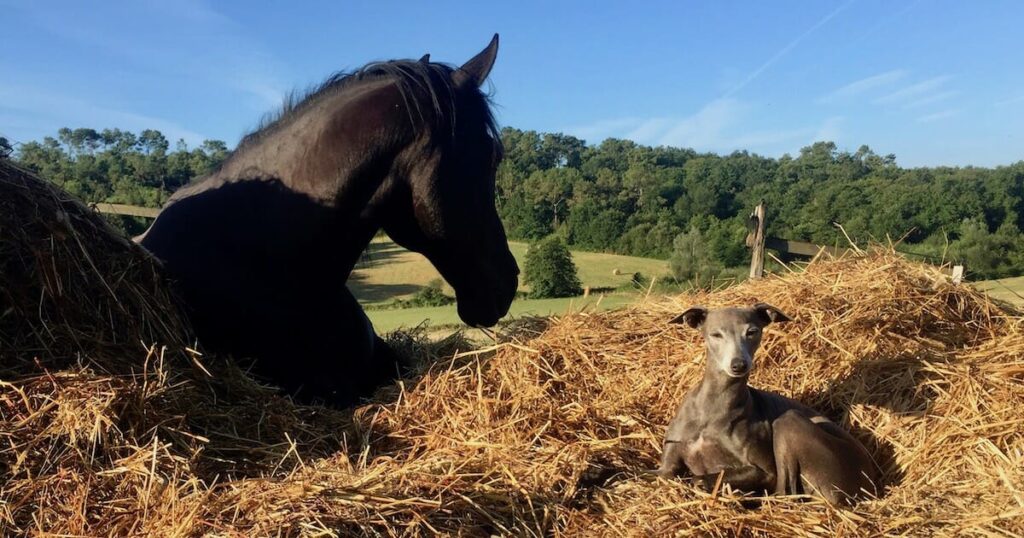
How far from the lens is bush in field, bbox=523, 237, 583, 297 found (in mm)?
11930

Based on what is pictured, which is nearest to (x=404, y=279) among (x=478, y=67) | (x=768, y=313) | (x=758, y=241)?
(x=758, y=241)

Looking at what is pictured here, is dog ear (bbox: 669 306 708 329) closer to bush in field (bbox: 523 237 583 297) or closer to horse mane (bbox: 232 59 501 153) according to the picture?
horse mane (bbox: 232 59 501 153)

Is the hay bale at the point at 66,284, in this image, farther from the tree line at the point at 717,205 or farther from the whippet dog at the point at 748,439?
the tree line at the point at 717,205

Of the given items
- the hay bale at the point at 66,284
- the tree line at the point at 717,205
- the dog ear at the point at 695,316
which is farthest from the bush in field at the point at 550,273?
the hay bale at the point at 66,284

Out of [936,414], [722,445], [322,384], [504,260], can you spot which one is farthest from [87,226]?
[936,414]

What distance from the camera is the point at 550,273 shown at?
12.1 metres

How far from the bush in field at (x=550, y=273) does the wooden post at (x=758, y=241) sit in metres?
4.84

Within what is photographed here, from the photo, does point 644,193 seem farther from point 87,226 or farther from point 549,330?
point 87,226

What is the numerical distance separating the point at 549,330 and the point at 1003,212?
24.0 metres

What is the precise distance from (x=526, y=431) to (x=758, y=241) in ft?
17.6

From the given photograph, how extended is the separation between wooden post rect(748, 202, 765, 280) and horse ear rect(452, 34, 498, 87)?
480cm

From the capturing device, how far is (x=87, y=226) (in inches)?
90.7

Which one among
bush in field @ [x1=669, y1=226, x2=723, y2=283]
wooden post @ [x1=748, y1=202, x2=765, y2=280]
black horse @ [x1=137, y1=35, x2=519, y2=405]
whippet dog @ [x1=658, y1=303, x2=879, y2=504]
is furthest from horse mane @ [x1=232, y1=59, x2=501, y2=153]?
bush in field @ [x1=669, y1=226, x2=723, y2=283]

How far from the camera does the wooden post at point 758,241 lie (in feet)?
22.5
